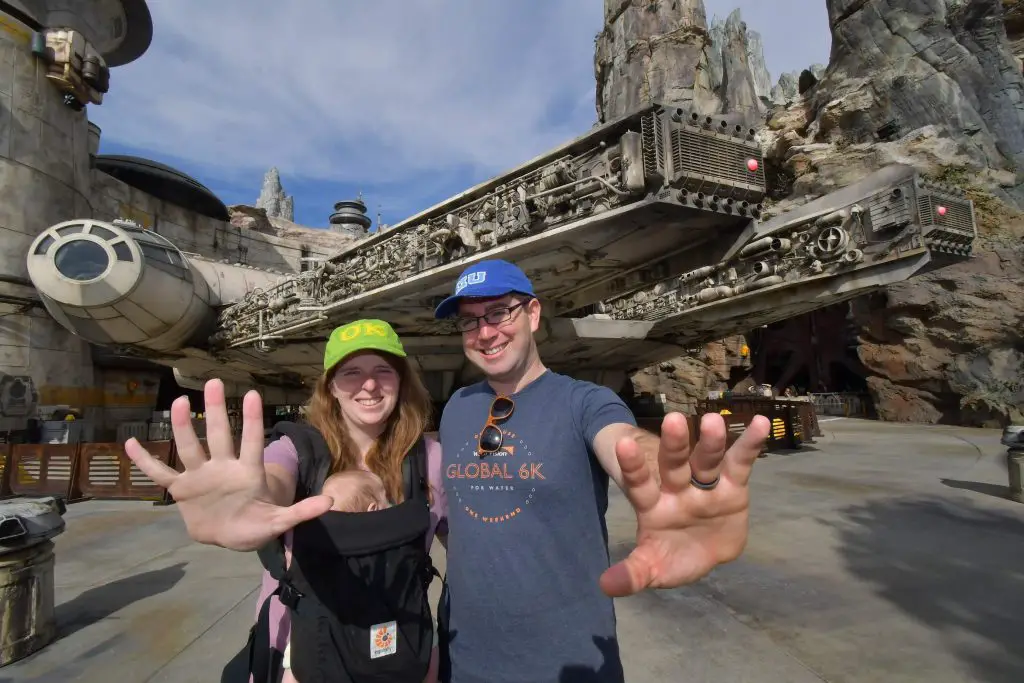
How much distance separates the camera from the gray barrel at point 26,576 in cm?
360

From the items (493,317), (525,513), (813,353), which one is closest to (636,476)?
(525,513)

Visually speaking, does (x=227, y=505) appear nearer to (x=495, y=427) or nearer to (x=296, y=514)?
(x=296, y=514)

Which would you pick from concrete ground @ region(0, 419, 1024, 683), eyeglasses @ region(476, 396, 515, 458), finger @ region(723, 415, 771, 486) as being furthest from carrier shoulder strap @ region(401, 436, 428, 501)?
concrete ground @ region(0, 419, 1024, 683)

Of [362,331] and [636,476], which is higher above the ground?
[362,331]

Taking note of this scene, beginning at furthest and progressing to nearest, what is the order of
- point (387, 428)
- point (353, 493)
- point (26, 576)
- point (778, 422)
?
1. point (778, 422)
2. point (26, 576)
3. point (387, 428)
4. point (353, 493)

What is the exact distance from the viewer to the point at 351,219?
41.0 metres

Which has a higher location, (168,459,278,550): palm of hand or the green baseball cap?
the green baseball cap

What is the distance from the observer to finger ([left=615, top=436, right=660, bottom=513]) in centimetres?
115

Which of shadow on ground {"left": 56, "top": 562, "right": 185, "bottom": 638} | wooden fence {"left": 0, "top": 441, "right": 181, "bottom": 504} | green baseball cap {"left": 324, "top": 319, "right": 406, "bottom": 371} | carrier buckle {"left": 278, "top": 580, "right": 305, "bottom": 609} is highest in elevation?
green baseball cap {"left": 324, "top": 319, "right": 406, "bottom": 371}

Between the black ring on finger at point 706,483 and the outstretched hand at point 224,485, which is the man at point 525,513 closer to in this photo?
the black ring on finger at point 706,483

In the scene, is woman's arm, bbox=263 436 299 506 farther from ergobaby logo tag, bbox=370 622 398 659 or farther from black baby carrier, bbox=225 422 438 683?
ergobaby logo tag, bbox=370 622 398 659

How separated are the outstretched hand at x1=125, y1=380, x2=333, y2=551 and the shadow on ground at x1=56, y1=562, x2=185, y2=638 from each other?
4.24 meters

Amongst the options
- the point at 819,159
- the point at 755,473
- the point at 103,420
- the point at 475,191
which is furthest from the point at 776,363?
the point at 103,420

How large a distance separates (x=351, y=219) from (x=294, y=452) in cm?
4239
